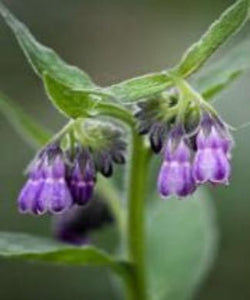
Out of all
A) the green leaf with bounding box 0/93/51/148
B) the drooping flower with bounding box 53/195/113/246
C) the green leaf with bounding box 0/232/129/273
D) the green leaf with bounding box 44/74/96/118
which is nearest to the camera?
the green leaf with bounding box 44/74/96/118

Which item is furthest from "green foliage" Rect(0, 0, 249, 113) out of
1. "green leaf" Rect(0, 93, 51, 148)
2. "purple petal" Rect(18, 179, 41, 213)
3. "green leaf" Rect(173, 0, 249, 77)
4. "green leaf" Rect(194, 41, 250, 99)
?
"green leaf" Rect(0, 93, 51, 148)

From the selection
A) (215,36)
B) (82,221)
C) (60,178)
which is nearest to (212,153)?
(215,36)

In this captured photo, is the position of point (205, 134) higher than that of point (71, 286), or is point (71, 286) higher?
point (71, 286)

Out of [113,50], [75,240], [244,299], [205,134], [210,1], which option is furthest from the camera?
[113,50]

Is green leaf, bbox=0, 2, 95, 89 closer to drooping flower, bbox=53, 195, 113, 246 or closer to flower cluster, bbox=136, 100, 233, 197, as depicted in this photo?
flower cluster, bbox=136, 100, 233, 197

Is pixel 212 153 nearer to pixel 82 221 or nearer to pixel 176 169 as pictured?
pixel 176 169

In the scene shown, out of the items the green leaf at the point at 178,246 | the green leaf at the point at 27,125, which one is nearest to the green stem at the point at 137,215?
the green leaf at the point at 27,125

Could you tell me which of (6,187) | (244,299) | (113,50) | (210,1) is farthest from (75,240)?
(113,50)

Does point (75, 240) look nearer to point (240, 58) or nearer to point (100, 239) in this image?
point (240, 58)
